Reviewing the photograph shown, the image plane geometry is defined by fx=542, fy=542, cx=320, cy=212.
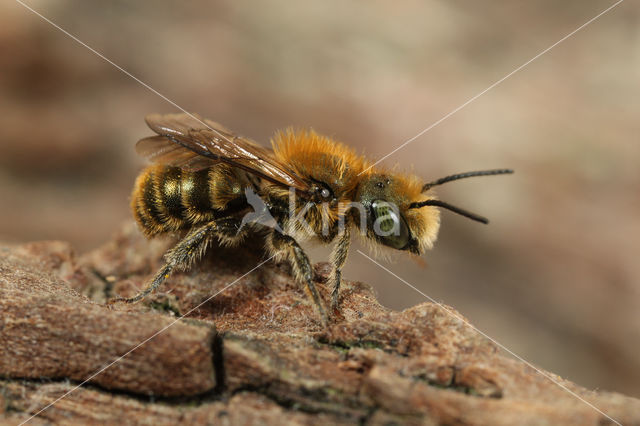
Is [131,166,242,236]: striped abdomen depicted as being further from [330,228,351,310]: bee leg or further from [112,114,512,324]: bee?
[330,228,351,310]: bee leg

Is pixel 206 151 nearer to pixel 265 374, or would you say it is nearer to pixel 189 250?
pixel 189 250

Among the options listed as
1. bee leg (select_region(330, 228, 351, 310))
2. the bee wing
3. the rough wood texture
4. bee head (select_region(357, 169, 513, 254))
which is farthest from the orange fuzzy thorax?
the rough wood texture

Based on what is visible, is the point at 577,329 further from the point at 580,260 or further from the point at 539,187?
the point at 539,187

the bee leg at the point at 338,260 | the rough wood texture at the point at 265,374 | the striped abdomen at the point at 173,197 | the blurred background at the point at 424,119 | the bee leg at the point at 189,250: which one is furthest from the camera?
the blurred background at the point at 424,119

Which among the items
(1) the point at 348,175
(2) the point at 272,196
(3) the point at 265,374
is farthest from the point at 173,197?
(3) the point at 265,374

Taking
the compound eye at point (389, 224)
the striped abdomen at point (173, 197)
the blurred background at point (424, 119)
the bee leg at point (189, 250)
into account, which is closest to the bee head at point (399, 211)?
the compound eye at point (389, 224)

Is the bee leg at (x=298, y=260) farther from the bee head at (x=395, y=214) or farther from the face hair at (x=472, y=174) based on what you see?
the face hair at (x=472, y=174)

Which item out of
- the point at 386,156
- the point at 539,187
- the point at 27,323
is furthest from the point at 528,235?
the point at 27,323
